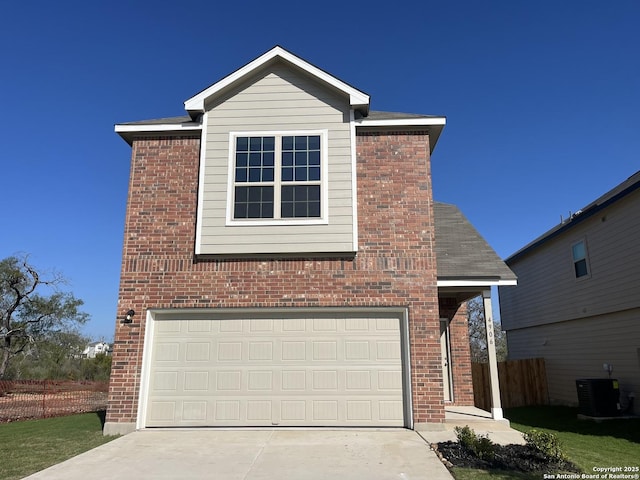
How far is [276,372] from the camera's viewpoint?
9297mm

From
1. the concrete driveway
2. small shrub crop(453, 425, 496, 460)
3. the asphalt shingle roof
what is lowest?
the concrete driveway

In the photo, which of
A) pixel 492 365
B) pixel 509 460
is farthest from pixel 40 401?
pixel 509 460

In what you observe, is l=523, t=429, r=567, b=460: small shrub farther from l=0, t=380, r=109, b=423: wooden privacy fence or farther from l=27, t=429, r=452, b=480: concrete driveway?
l=0, t=380, r=109, b=423: wooden privacy fence

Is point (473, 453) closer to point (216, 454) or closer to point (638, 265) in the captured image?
point (216, 454)

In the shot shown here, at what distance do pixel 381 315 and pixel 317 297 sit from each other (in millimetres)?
1330

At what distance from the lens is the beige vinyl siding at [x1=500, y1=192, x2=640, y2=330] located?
12.2 meters

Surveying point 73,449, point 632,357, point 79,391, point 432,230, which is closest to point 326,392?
point 432,230

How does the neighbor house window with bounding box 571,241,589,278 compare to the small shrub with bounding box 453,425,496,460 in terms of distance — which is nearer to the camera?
the small shrub with bounding box 453,425,496,460

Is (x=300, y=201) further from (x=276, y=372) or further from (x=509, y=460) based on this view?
(x=509, y=460)

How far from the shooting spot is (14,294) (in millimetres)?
23297

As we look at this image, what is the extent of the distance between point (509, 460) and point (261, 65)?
860 centimetres

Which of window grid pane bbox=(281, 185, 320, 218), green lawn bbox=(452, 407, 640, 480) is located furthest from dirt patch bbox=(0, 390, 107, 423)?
green lawn bbox=(452, 407, 640, 480)

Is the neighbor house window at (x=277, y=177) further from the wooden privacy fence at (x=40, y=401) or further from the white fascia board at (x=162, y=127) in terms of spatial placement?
the wooden privacy fence at (x=40, y=401)

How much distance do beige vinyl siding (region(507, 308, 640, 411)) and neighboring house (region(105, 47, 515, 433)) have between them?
4706 millimetres
